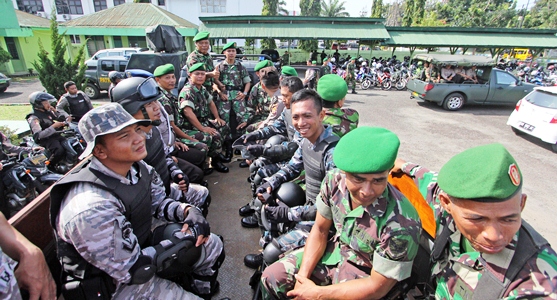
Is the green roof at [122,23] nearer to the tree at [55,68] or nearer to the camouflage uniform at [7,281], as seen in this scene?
the tree at [55,68]

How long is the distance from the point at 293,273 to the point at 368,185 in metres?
0.93

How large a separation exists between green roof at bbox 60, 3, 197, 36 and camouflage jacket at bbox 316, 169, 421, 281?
22379 mm

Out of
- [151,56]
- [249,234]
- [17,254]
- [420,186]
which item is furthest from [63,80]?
[420,186]

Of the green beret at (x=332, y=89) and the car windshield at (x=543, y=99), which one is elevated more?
the green beret at (x=332, y=89)

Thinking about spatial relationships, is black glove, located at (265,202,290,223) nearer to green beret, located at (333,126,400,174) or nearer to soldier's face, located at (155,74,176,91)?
green beret, located at (333,126,400,174)

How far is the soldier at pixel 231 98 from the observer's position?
18.2 ft

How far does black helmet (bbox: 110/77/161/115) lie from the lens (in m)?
2.77

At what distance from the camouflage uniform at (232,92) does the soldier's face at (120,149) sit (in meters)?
3.49

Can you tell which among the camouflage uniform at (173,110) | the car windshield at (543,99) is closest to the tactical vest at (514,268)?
the camouflage uniform at (173,110)

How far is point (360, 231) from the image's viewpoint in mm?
1729

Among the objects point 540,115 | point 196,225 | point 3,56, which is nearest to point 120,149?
point 196,225

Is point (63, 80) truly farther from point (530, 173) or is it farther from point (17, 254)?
point (530, 173)

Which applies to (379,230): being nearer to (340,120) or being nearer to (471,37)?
(340,120)

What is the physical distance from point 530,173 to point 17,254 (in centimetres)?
766
